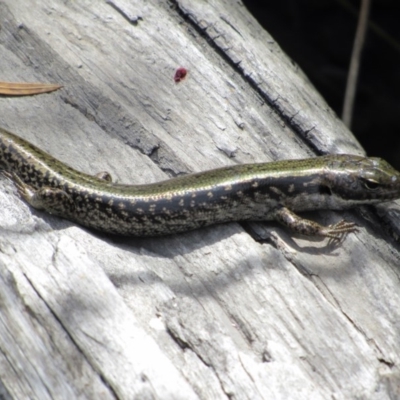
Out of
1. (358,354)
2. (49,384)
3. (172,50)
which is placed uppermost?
(172,50)

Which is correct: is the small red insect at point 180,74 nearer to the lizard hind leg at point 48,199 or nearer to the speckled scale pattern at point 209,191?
the speckled scale pattern at point 209,191

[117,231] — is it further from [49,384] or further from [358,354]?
[358,354]

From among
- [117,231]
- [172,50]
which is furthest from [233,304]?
[172,50]

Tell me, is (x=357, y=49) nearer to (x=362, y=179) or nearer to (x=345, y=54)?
(x=362, y=179)

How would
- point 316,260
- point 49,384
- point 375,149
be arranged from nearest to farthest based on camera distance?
1. point 49,384
2. point 316,260
3. point 375,149

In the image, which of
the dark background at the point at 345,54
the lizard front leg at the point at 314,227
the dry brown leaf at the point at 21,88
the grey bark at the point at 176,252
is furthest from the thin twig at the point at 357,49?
the dry brown leaf at the point at 21,88

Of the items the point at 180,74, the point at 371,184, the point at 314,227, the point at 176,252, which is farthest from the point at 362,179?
the point at 180,74
